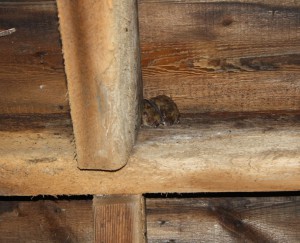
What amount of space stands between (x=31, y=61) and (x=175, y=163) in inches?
28.8

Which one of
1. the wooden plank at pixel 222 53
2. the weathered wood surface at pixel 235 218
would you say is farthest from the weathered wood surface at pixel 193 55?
the weathered wood surface at pixel 235 218

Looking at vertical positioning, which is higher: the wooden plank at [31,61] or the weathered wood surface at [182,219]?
the wooden plank at [31,61]

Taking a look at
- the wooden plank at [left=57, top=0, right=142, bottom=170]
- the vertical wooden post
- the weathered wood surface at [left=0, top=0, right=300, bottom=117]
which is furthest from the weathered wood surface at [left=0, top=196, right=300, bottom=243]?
the wooden plank at [left=57, top=0, right=142, bottom=170]

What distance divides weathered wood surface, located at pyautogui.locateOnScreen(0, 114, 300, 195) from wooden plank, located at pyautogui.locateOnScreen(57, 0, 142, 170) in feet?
0.25

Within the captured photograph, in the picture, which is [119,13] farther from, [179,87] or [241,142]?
[179,87]

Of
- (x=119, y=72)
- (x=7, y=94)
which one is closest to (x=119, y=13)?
(x=119, y=72)

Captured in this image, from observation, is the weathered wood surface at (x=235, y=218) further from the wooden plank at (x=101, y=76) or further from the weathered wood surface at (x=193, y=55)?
the wooden plank at (x=101, y=76)

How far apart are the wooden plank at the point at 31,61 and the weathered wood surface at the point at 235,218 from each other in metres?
0.61

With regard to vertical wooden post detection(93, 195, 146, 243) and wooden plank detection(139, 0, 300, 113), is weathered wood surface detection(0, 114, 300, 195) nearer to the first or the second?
vertical wooden post detection(93, 195, 146, 243)

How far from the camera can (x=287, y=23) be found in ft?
5.81

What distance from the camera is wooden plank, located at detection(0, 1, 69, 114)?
6.04 ft

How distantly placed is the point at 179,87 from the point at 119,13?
25.6 inches

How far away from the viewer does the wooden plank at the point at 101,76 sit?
4.04 feet

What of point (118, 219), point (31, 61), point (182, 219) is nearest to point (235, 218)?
point (182, 219)
